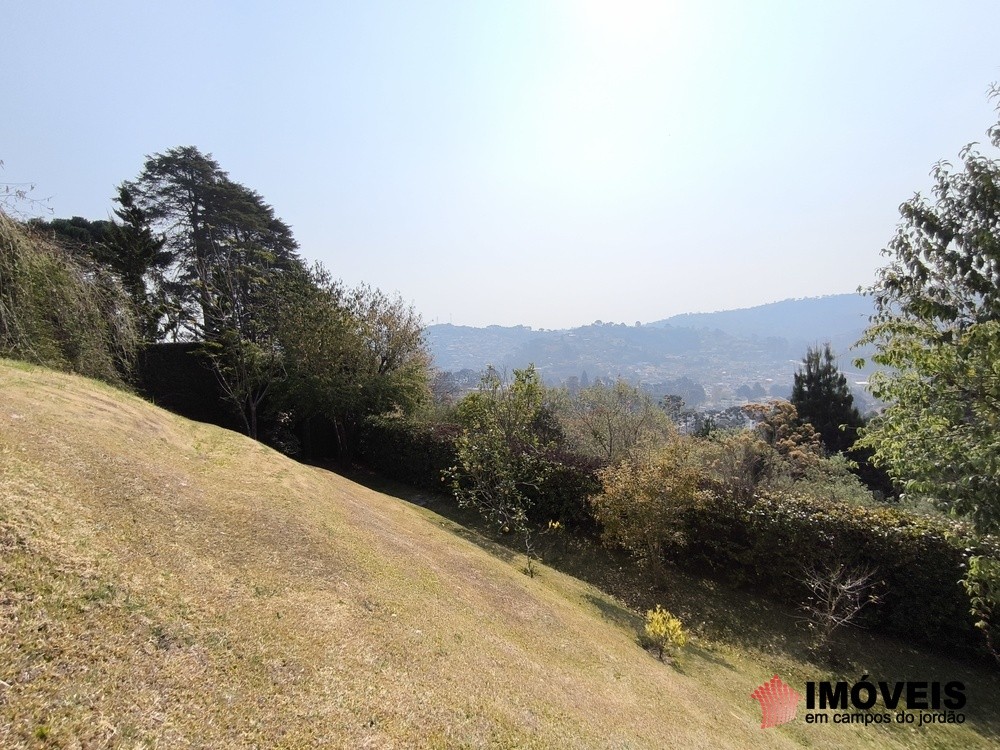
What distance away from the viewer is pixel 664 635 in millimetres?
A: 8430

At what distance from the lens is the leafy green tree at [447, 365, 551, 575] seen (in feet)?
46.5

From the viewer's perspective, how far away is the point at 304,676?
14.3 ft

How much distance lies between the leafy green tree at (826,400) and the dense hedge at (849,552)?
75.9ft

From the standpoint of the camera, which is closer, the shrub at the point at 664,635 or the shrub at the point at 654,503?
Result: the shrub at the point at 664,635

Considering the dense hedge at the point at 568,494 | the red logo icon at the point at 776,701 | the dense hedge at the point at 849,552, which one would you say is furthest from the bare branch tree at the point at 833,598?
the dense hedge at the point at 568,494

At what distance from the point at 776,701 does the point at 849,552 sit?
13.7 ft

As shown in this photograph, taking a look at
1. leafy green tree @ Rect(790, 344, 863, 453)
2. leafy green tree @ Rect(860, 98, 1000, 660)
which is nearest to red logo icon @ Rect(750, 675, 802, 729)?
leafy green tree @ Rect(860, 98, 1000, 660)

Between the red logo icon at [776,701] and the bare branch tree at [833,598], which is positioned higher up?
the bare branch tree at [833,598]

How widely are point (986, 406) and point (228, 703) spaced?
8513mm

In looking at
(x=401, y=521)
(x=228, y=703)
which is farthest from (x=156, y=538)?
(x=401, y=521)

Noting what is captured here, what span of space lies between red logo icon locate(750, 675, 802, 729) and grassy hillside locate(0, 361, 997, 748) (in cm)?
26

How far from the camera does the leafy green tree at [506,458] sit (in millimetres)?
14180

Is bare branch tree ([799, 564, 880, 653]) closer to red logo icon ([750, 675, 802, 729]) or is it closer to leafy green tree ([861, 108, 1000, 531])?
red logo icon ([750, 675, 802, 729])

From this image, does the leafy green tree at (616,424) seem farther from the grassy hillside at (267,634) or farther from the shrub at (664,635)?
the grassy hillside at (267,634)
